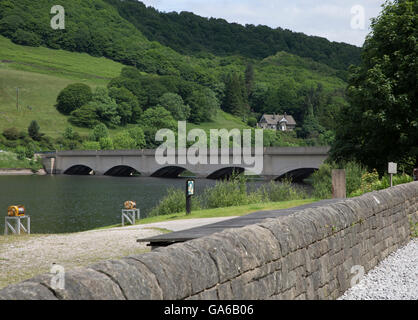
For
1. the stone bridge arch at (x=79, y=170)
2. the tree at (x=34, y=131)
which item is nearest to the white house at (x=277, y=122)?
the tree at (x=34, y=131)

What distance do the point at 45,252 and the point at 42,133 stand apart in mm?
105429

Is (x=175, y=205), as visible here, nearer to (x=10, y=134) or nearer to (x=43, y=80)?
(x=10, y=134)

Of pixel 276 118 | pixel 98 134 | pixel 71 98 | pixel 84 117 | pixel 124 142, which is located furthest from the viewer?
pixel 276 118

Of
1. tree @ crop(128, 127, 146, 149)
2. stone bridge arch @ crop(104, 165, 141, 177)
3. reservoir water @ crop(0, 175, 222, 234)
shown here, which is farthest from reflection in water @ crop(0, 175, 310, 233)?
tree @ crop(128, 127, 146, 149)

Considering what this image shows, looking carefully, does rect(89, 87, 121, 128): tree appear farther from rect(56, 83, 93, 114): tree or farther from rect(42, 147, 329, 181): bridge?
rect(42, 147, 329, 181): bridge

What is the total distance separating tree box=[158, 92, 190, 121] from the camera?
143 m

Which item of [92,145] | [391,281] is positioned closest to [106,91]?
[92,145]

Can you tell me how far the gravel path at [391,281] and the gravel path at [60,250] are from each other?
5.44 m

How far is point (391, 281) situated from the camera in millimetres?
8758

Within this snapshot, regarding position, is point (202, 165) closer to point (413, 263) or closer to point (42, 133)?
point (42, 133)

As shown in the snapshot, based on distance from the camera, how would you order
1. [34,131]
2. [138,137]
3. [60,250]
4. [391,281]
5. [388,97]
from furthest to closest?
1. [138,137]
2. [34,131]
3. [388,97]
4. [60,250]
5. [391,281]

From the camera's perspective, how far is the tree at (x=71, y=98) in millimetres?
131875

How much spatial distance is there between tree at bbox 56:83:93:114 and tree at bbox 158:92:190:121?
20.9 metres

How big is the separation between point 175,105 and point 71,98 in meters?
27.3
